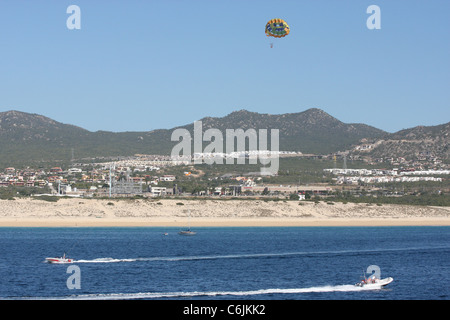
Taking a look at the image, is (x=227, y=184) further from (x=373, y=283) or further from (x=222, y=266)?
(x=373, y=283)

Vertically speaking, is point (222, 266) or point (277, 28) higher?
point (277, 28)

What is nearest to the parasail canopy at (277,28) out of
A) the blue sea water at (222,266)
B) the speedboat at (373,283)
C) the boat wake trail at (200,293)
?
the blue sea water at (222,266)

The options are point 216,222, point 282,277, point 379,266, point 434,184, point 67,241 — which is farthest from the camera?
point 434,184

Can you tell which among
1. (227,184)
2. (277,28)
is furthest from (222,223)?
(227,184)

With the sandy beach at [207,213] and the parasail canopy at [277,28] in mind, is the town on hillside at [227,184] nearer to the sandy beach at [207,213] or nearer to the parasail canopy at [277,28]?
the sandy beach at [207,213]
